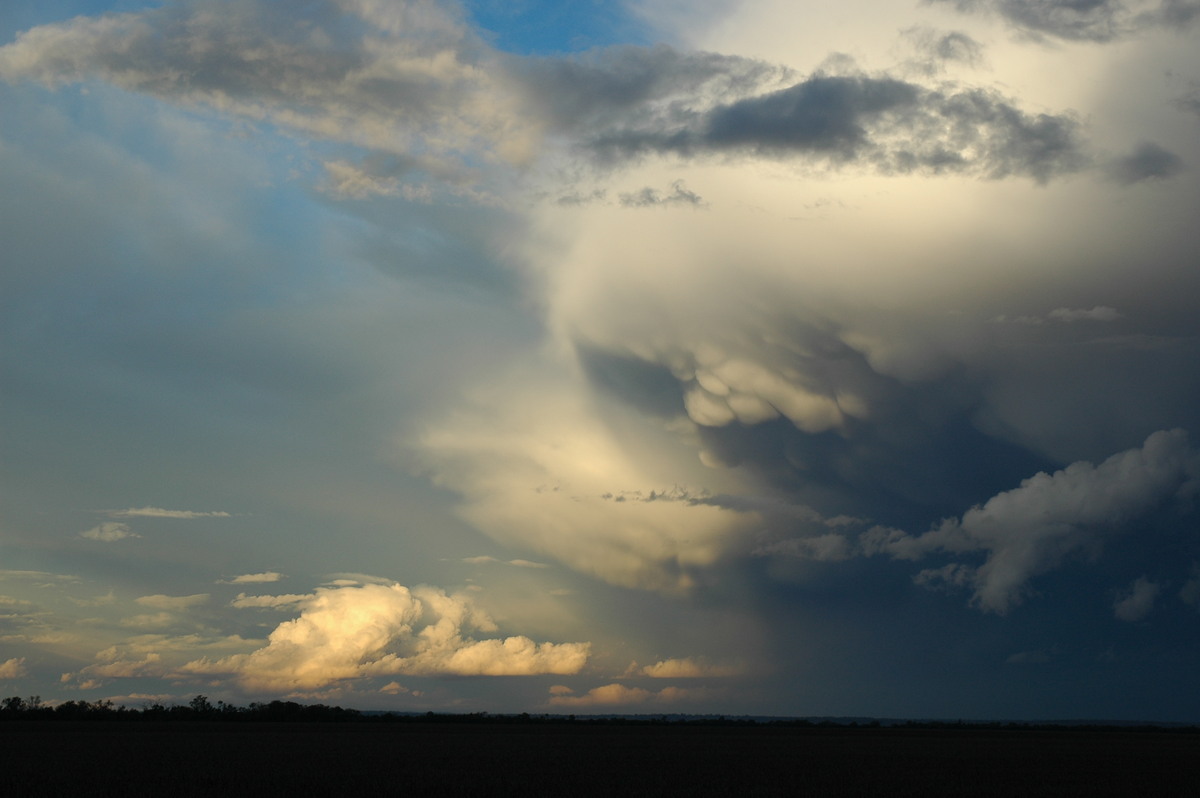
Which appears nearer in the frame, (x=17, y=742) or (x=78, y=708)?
(x=17, y=742)

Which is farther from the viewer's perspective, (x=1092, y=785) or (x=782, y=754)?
(x=782, y=754)

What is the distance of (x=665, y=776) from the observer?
50.4 meters

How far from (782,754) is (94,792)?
5171cm

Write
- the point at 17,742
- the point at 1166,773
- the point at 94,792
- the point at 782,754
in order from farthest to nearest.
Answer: the point at 17,742 → the point at 782,754 → the point at 1166,773 → the point at 94,792

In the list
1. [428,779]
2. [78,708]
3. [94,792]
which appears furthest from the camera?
[78,708]

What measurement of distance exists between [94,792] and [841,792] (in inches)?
1289

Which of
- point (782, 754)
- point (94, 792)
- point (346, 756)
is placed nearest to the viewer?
point (94, 792)

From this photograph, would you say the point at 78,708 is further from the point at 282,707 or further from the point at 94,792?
the point at 94,792

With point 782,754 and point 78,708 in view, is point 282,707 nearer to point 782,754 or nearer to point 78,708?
point 78,708

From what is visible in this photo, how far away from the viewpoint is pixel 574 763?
60.3m

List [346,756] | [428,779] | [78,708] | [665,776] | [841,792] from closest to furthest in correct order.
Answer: [841,792], [428,779], [665,776], [346,756], [78,708]

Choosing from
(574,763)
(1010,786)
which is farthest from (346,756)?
(1010,786)

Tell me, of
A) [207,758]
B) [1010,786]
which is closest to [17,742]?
[207,758]

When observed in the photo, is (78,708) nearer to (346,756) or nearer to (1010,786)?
(346,756)
